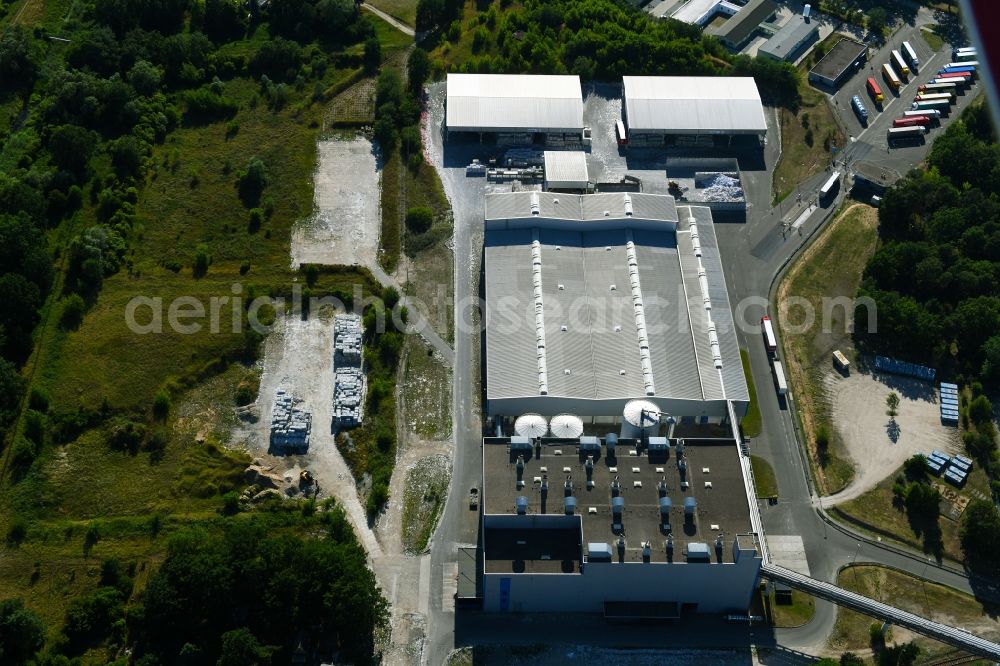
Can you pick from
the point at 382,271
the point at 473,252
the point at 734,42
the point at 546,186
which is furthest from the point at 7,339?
the point at 734,42

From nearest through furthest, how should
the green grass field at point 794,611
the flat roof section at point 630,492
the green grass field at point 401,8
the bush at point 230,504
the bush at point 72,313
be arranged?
the flat roof section at point 630,492
the green grass field at point 794,611
the bush at point 230,504
the bush at point 72,313
the green grass field at point 401,8

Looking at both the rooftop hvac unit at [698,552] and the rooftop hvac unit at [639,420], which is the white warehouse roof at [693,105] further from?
the rooftop hvac unit at [698,552]

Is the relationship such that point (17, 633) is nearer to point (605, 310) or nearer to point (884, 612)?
point (605, 310)

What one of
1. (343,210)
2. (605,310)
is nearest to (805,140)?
(605,310)

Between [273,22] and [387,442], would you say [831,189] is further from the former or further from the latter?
[273,22]

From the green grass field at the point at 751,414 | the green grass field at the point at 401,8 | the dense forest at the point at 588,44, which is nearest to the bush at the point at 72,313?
the dense forest at the point at 588,44

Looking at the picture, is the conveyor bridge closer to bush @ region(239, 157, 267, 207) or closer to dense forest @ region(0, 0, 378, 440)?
dense forest @ region(0, 0, 378, 440)
